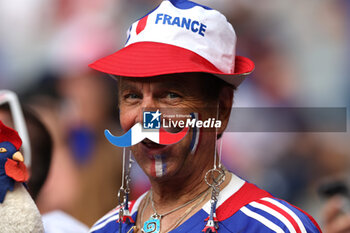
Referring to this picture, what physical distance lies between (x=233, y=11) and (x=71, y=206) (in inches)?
69.9

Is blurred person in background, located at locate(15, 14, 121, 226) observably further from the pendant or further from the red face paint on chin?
the red face paint on chin

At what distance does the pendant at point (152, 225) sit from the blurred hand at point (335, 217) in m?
1.48

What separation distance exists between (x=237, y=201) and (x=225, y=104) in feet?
1.24

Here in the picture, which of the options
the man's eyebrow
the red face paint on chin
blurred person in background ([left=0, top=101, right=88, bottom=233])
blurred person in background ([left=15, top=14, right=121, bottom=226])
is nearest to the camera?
the red face paint on chin

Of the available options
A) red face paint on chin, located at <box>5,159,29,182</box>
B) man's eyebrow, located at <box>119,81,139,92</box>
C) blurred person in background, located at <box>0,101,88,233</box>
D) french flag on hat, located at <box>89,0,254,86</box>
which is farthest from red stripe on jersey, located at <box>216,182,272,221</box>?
blurred person in background, located at <box>0,101,88,233</box>

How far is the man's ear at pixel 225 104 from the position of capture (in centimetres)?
199

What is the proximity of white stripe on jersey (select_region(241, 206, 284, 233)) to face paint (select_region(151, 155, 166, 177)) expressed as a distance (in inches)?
12.2

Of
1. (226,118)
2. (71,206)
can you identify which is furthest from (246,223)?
(71,206)


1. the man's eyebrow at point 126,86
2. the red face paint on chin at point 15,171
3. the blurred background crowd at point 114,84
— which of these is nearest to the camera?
the red face paint on chin at point 15,171

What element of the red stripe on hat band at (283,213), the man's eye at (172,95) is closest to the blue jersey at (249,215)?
the red stripe on hat band at (283,213)

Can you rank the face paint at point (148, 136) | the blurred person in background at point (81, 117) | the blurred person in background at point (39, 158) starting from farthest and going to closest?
the blurred person in background at point (81, 117)
the blurred person in background at point (39, 158)
the face paint at point (148, 136)

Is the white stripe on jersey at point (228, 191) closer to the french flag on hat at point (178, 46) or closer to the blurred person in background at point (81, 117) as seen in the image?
the french flag on hat at point (178, 46)

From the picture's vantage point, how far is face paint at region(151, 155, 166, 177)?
1841 mm

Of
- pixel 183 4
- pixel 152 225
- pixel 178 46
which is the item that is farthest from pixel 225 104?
pixel 152 225
